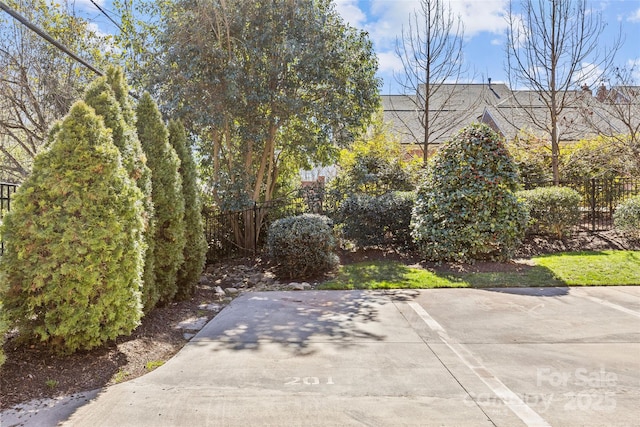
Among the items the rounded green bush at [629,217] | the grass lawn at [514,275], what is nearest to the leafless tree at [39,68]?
the grass lawn at [514,275]

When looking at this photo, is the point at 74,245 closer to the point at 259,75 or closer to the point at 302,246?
the point at 302,246

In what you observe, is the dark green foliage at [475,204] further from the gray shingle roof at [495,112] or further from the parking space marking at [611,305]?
the gray shingle roof at [495,112]

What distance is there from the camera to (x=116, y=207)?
10.6 feet

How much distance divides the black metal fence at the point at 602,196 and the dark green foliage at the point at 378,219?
5.12 metres

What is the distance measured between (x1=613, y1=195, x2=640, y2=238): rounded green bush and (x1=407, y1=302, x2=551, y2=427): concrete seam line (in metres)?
7.17

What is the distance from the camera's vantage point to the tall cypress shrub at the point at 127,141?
12.6 ft

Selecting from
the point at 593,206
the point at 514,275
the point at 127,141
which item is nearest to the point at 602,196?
the point at 593,206

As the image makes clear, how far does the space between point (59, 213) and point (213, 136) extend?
660 centimetres

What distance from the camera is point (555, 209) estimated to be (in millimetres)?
8992

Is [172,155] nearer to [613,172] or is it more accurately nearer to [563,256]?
[563,256]

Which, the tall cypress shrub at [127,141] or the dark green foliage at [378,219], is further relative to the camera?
the dark green foliage at [378,219]

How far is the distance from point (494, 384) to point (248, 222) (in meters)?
7.28

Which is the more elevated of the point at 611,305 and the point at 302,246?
the point at 302,246

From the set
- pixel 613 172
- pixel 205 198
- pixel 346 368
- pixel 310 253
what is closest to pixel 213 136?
pixel 205 198
